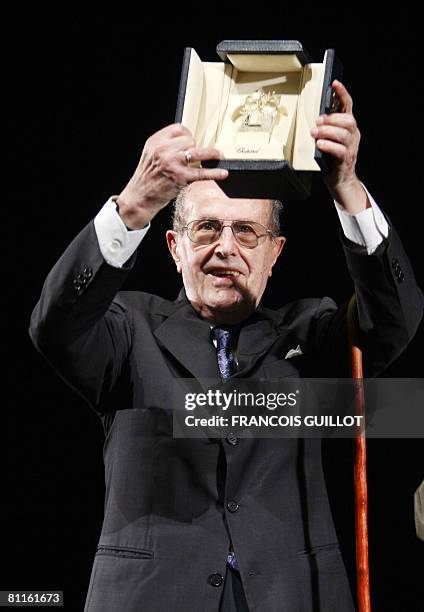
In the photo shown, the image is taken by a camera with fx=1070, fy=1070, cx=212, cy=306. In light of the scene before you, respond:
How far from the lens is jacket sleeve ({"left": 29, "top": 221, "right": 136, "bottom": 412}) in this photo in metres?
1.98

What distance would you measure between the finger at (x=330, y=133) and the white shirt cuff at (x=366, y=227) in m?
0.16

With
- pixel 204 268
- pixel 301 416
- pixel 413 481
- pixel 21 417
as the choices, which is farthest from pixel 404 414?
pixel 21 417

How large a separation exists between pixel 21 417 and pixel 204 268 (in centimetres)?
101

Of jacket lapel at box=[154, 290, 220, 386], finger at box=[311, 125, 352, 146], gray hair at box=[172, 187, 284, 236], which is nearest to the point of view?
finger at box=[311, 125, 352, 146]

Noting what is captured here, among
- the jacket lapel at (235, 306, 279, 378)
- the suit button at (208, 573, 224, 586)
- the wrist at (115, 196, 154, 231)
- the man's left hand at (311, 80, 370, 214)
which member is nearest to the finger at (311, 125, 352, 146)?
the man's left hand at (311, 80, 370, 214)

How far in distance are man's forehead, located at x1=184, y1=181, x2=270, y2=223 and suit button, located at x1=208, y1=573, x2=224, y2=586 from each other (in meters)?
0.76

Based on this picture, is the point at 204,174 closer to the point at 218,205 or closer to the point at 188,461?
the point at 218,205

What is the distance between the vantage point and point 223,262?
2.29 metres

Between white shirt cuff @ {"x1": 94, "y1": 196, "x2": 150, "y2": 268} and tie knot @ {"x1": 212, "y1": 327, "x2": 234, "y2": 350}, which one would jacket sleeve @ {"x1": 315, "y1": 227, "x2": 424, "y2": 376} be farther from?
white shirt cuff @ {"x1": 94, "y1": 196, "x2": 150, "y2": 268}

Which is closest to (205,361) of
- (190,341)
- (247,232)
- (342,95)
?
(190,341)

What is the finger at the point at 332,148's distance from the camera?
6.21 feet

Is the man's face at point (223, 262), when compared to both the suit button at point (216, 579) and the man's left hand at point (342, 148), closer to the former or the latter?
the man's left hand at point (342, 148)

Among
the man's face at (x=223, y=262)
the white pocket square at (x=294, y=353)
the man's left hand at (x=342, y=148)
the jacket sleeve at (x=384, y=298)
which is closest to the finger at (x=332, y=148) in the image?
the man's left hand at (x=342, y=148)

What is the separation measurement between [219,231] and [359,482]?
0.61 metres
